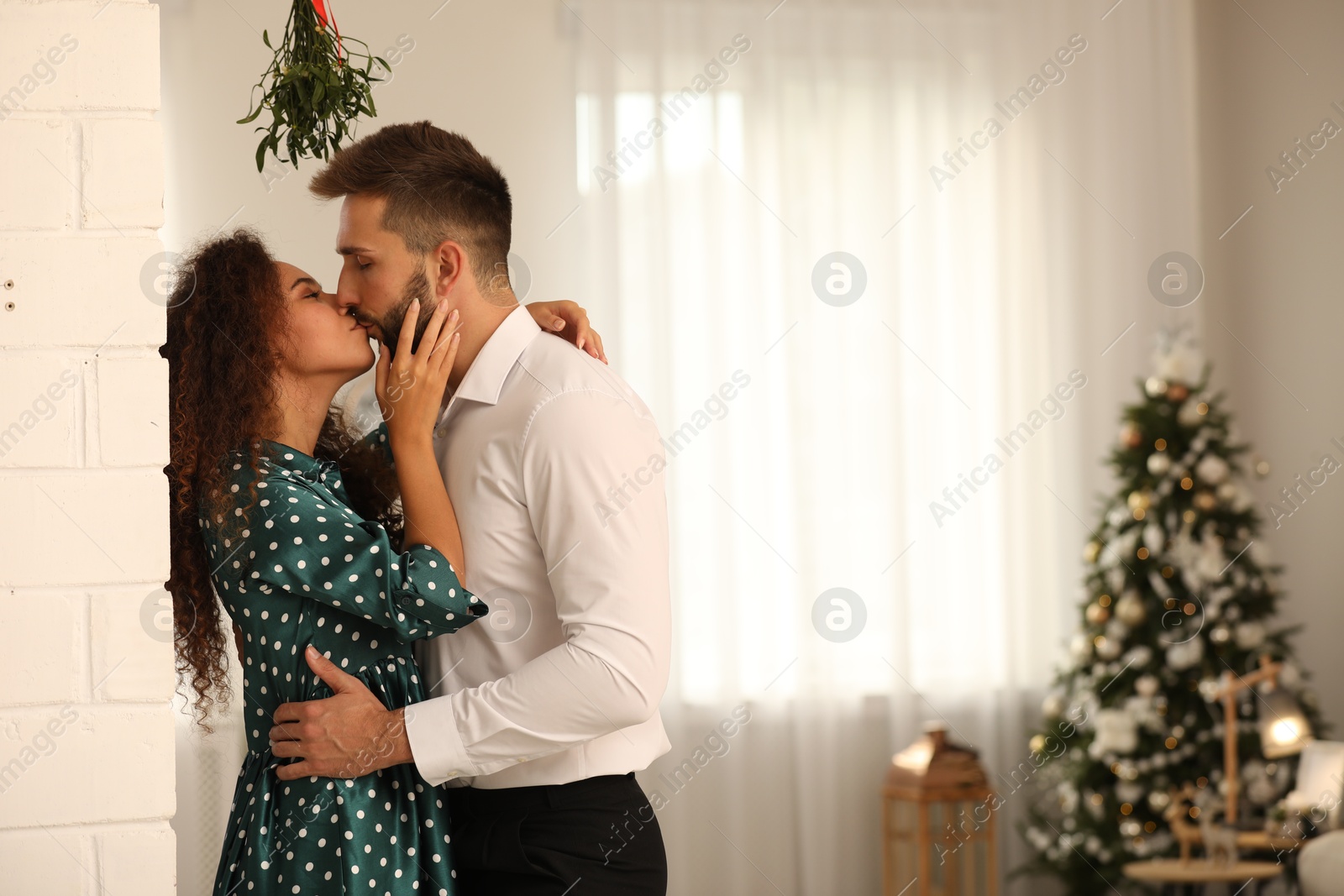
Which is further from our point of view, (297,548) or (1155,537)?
(1155,537)

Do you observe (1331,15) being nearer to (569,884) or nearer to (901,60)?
(901,60)

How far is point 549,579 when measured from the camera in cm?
152

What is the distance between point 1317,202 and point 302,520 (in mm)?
4107

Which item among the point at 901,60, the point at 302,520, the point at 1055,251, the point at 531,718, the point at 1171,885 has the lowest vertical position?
the point at 1171,885

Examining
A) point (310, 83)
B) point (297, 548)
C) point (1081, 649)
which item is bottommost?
point (1081, 649)

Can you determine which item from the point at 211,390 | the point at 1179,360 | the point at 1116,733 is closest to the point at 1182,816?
the point at 1116,733

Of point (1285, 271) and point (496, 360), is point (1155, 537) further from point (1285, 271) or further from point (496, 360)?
point (496, 360)

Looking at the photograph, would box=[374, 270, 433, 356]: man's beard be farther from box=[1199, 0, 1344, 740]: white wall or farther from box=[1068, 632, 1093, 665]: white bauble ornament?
box=[1199, 0, 1344, 740]: white wall

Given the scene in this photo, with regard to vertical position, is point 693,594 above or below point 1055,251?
below

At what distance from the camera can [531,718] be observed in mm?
1417

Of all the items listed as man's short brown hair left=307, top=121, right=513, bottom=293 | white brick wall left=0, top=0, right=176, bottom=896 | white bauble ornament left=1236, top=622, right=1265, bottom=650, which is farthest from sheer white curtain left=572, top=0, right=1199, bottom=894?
white brick wall left=0, top=0, right=176, bottom=896

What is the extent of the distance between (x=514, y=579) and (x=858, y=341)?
111 inches

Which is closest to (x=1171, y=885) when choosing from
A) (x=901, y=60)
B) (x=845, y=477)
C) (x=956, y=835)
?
(x=956, y=835)

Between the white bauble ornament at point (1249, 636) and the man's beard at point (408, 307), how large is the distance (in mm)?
3116
